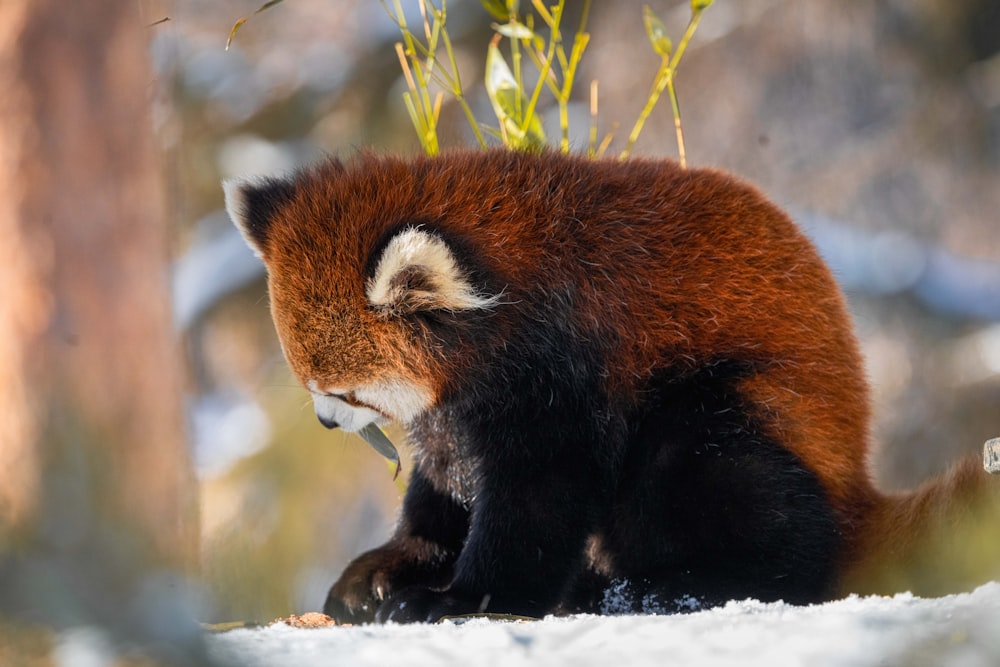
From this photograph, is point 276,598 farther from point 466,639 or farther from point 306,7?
point 306,7

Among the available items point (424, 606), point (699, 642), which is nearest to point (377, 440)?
point (424, 606)

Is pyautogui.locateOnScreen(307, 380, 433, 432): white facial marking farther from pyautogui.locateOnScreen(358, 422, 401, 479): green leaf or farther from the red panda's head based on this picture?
pyautogui.locateOnScreen(358, 422, 401, 479): green leaf

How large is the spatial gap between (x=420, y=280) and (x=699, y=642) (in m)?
1.21

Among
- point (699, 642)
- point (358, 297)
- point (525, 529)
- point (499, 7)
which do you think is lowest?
point (525, 529)

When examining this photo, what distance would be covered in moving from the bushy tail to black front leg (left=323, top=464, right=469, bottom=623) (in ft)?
3.48

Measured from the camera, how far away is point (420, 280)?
2447 mm

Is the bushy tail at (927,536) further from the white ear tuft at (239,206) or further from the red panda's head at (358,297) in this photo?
the white ear tuft at (239,206)

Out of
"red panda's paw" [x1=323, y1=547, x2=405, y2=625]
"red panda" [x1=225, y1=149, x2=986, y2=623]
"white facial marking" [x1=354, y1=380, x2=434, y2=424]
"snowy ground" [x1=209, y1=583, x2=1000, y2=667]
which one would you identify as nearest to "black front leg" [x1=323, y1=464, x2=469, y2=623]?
"red panda's paw" [x1=323, y1=547, x2=405, y2=625]

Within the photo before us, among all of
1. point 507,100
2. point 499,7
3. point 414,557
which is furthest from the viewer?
point 507,100

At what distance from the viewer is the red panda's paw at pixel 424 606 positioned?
2.40 meters

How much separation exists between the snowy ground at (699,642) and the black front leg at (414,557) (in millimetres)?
1177

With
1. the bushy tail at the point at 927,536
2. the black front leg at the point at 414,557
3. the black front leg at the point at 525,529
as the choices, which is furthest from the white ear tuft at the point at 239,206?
the bushy tail at the point at 927,536

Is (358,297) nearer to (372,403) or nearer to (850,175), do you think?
(372,403)

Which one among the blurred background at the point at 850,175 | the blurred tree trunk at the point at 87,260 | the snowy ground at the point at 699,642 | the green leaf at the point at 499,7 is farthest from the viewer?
the blurred background at the point at 850,175
